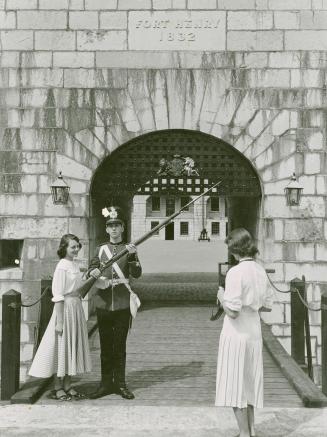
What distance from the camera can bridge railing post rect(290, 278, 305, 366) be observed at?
775 cm

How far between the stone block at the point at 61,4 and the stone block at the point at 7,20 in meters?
0.46

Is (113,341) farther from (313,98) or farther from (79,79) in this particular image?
(313,98)

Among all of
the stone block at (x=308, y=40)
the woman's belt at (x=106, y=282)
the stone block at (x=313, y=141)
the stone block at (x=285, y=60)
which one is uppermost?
the stone block at (x=308, y=40)

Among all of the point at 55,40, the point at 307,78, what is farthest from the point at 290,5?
the point at 55,40

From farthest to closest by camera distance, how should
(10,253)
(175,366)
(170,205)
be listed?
(170,205)
(10,253)
(175,366)

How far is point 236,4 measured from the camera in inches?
355

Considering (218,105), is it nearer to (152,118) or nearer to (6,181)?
(152,118)

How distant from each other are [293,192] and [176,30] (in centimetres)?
302

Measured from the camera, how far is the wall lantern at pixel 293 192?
880cm

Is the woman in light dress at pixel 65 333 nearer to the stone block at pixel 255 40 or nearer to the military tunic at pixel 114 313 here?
the military tunic at pixel 114 313

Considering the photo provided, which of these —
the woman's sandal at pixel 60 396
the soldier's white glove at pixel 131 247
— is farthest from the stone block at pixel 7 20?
the woman's sandal at pixel 60 396

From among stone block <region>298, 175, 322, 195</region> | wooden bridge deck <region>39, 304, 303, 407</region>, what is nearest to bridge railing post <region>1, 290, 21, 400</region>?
wooden bridge deck <region>39, 304, 303, 407</region>

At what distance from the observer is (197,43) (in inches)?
355

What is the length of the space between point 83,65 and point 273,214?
3.66 meters
